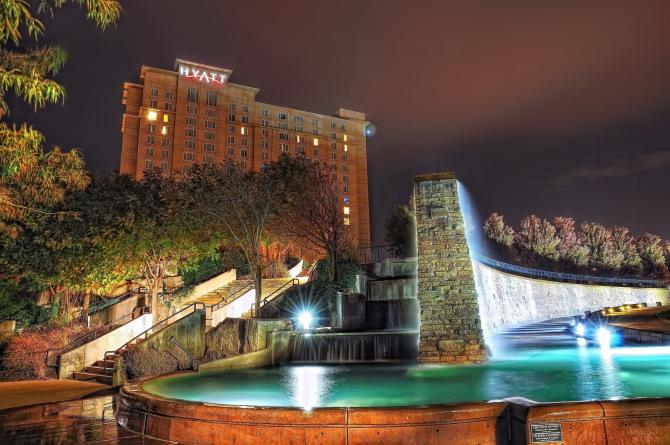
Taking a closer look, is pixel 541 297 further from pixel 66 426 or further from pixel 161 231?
pixel 66 426

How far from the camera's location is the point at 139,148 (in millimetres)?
79500

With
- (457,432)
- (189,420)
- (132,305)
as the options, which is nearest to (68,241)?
(132,305)

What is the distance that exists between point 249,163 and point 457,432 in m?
87.8

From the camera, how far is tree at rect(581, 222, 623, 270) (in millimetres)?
65812

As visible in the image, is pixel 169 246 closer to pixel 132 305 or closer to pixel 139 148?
pixel 132 305

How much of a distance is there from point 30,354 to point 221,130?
77.3 meters

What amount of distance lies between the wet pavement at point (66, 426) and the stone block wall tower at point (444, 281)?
25.9 feet

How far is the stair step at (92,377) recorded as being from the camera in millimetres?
13529

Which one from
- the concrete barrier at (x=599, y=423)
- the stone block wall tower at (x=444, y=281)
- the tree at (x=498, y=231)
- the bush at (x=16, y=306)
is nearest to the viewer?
the concrete barrier at (x=599, y=423)

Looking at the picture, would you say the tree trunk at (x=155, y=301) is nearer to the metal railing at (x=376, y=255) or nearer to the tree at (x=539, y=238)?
the metal railing at (x=376, y=255)

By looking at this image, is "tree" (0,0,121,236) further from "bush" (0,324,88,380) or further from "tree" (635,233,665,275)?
"tree" (635,233,665,275)

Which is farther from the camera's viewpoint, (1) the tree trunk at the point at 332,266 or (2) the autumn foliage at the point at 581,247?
A: (2) the autumn foliage at the point at 581,247

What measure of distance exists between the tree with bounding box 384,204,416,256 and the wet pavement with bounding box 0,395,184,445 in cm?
3371

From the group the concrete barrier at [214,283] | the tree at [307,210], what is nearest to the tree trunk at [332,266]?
the tree at [307,210]
